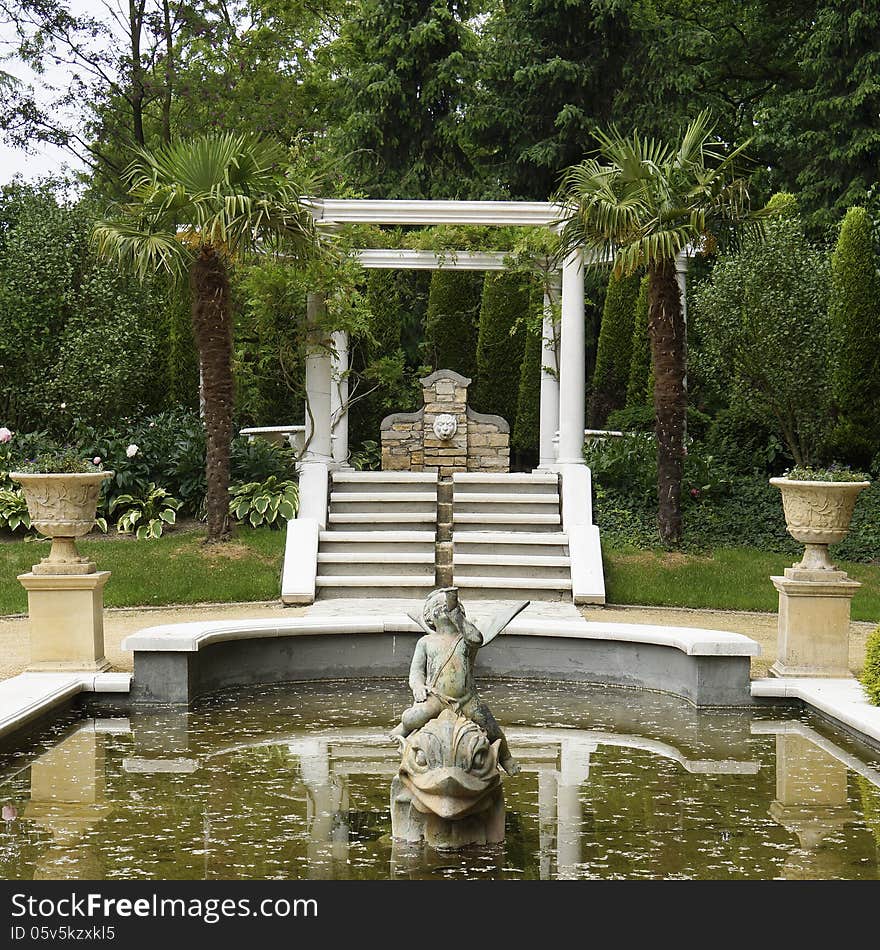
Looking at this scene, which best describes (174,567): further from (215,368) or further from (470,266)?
Answer: (470,266)

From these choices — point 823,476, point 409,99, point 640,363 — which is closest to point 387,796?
point 823,476

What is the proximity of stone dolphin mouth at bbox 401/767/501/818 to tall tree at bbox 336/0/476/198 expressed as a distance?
18851 millimetres

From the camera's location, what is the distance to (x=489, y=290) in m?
22.0

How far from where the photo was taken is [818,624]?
9062 mm

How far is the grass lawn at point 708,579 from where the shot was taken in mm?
12508

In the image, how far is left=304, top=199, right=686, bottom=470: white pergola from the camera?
14484 millimetres

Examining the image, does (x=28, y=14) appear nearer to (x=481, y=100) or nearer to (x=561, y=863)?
(x=481, y=100)

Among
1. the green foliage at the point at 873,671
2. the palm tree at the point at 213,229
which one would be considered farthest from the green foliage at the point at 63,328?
the green foliage at the point at 873,671

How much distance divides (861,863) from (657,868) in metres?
0.85

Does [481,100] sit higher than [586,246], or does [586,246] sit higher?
[481,100]

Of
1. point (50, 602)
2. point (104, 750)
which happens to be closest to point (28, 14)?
point (50, 602)

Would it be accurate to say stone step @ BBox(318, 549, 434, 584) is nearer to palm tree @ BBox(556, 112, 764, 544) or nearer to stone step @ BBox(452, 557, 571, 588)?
stone step @ BBox(452, 557, 571, 588)

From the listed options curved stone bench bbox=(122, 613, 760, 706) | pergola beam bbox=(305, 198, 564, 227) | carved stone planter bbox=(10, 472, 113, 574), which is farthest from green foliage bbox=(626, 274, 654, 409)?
carved stone planter bbox=(10, 472, 113, 574)

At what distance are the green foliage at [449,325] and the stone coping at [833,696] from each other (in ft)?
47.3
